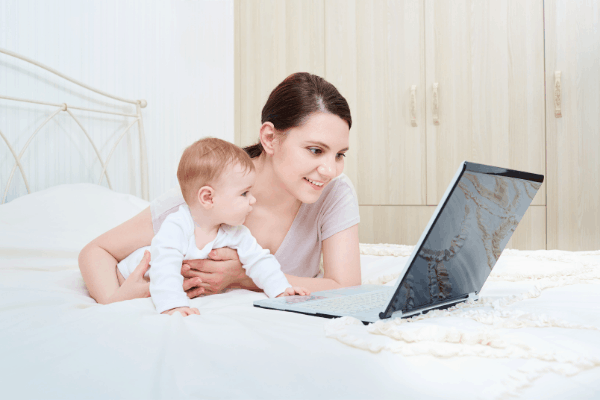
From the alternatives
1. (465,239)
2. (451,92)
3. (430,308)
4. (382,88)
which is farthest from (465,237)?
(382,88)

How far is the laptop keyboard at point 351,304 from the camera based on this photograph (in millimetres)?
764

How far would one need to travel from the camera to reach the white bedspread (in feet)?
1.46

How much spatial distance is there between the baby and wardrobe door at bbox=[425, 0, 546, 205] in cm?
182

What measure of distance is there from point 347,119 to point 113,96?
1406 mm

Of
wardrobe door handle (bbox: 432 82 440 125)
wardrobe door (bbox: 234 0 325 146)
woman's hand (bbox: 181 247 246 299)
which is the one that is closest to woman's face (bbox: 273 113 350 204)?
woman's hand (bbox: 181 247 246 299)

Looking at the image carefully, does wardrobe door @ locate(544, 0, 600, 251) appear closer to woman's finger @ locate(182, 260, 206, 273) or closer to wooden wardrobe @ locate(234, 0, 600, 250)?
wooden wardrobe @ locate(234, 0, 600, 250)

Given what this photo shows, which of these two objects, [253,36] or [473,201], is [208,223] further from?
[253,36]

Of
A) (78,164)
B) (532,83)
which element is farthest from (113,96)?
(532,83)

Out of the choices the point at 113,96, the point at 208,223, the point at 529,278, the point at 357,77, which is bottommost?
the point at 529,278

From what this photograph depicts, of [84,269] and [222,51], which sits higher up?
[222,51]

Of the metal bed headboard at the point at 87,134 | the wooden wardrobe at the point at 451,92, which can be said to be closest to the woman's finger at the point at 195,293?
the metal bed headboard at the point at 87,134

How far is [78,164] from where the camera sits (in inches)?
80.2

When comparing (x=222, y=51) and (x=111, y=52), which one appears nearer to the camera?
(x=111, y=52)

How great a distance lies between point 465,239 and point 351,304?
0.78 ft
